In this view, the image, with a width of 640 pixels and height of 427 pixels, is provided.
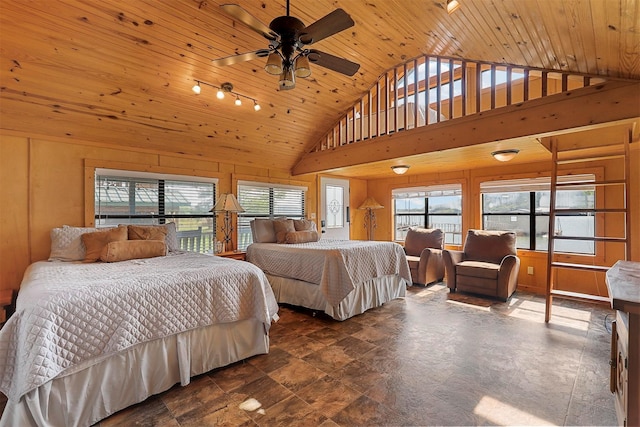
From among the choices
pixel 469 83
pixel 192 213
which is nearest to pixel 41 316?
pixel 192 213

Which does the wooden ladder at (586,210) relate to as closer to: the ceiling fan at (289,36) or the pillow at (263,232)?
the ceiling fan at (289,36)

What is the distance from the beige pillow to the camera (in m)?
3.15

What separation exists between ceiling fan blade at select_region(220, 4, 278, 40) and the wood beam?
230 centimetres

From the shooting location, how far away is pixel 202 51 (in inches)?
113

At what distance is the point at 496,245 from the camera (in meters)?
4.43

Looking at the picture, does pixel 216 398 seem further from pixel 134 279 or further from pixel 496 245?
pixel 496 245

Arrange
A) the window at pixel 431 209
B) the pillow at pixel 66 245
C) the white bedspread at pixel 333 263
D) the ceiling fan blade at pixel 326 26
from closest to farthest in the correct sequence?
the ceiling fan blade at pixel 326 26 → the pillow at pixel 66 245 → the white bedspread at pixel 333 263 → the window at pixel 431 209

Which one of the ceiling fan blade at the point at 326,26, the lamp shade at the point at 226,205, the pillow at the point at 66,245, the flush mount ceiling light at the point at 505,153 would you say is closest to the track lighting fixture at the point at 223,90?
the lamp shade at the point at 226,205

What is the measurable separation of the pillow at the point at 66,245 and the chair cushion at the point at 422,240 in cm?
470

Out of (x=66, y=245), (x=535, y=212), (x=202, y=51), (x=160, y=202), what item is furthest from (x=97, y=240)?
(x=535, y=212)

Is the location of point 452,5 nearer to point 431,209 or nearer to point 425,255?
point 425,255

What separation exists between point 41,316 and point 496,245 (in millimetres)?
5042

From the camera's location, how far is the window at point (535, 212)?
4.27 metres

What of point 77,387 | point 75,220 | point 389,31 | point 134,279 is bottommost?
point 77,387
